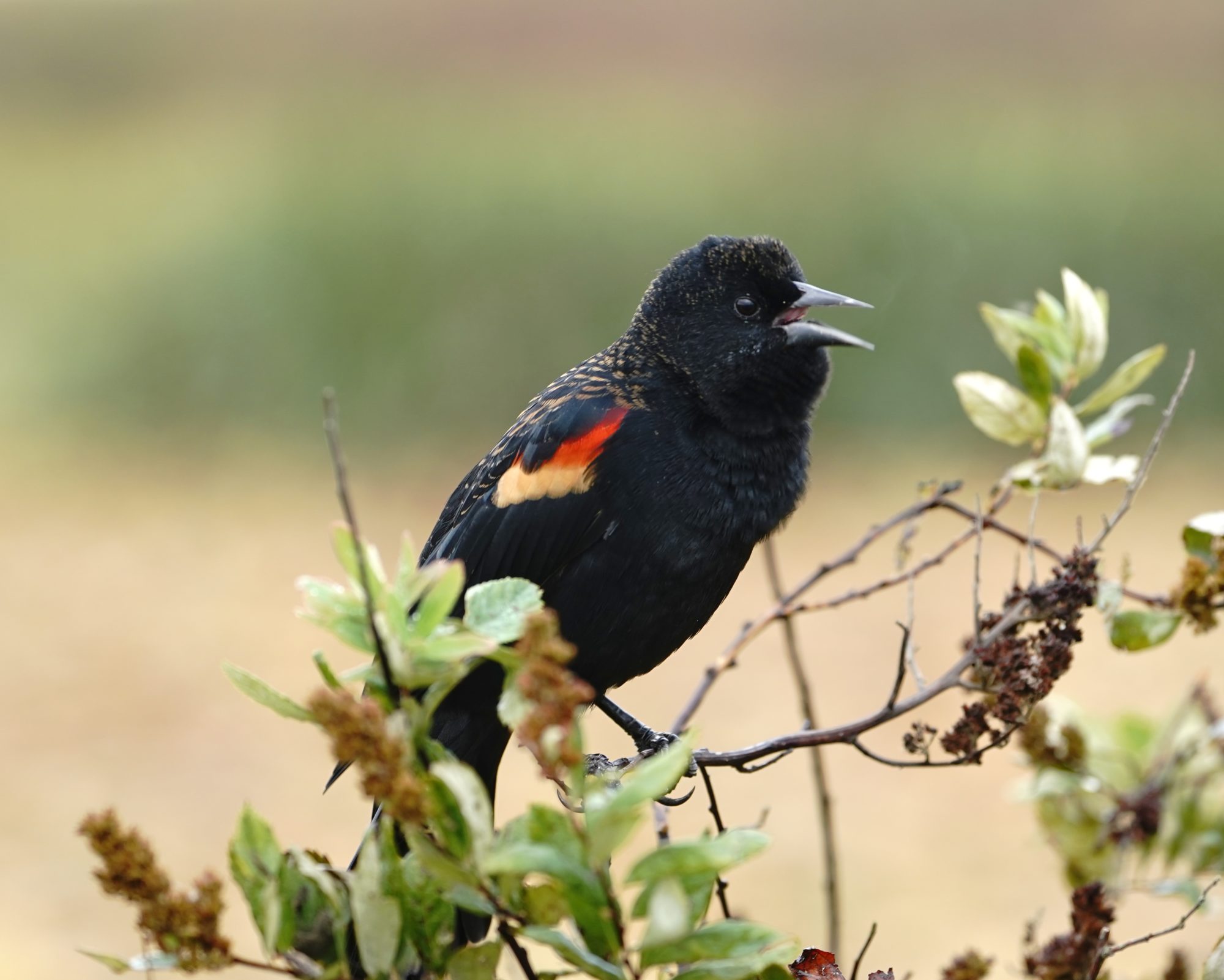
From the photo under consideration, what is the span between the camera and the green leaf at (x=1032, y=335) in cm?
160

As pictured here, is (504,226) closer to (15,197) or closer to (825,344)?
(15,197)

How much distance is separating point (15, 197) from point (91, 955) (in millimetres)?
9630

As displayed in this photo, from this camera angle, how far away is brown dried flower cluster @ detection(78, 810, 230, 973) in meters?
0.83

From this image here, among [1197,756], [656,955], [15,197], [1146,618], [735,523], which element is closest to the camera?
[656,955]

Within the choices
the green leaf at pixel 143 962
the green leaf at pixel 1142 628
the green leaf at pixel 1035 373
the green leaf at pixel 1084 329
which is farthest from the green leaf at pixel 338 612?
the green leaf at pixel 1084 329

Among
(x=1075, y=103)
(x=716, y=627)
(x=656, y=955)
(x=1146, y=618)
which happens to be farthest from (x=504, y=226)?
(x=656, y=955)

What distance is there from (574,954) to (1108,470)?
1022 millimetres

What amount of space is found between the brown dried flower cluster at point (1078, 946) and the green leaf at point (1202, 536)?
1.36ft

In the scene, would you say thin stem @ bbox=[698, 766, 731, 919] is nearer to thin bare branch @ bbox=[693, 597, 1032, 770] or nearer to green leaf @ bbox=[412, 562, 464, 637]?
thin bare branch @ bbox=[693, 597, 1032, 770]

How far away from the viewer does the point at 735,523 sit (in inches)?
68.4

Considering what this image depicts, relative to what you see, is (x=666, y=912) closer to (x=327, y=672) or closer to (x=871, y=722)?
(x=327, y=672)

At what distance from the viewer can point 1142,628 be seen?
4.46 ft

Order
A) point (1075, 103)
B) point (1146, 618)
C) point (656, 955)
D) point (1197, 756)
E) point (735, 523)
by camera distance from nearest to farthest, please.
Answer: point (656, 955) → point (1146, 618) → point (1197, 756) → point (735, 523) → point (1075, 103)

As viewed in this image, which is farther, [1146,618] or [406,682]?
[1146,618]
